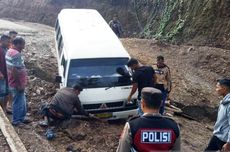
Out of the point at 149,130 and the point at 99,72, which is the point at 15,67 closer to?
the point at 99,72

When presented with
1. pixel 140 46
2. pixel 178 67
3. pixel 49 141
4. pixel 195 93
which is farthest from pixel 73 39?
pixel 140 46

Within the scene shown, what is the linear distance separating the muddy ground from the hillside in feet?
3.55

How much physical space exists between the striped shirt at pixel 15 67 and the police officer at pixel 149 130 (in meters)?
4.65

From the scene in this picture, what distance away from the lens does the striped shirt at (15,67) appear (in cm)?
777

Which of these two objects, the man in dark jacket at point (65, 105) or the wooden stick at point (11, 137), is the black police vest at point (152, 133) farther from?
the man in dark jacket at point (65, 105)

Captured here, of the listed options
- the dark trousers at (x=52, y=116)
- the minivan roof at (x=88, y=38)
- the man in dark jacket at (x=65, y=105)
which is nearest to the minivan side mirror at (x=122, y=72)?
the minivan roof at (x=88, y=38)

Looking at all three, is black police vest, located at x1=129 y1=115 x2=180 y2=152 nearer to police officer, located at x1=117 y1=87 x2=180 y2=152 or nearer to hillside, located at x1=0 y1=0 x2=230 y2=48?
police officer, located at x1=117 y1=87 x2=180 y2=152

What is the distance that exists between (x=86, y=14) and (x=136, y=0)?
487 inches

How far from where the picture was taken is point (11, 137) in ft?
23.1

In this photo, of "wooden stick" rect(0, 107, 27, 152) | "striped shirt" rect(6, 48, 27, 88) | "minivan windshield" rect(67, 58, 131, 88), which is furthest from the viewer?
"minivan windshield" rect(67, 58, 131, 88)

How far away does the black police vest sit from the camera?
3.60 meters

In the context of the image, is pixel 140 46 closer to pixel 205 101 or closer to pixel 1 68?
pixel 205 101

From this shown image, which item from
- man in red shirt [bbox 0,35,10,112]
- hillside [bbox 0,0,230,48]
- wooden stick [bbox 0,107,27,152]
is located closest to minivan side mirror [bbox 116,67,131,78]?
man in red shirt [bbox 0,35,10,112]

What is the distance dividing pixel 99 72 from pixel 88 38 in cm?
129
